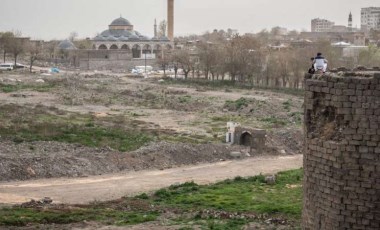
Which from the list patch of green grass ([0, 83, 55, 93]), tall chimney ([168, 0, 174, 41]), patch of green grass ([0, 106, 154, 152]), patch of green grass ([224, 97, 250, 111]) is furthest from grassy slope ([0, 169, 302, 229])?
tall chimney ([168, 0, 174, 41])

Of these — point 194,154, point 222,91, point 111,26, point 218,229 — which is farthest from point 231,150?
point 111,26

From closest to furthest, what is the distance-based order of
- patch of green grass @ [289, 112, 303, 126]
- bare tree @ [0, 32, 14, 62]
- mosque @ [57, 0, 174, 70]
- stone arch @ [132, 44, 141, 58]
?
patch of green grass @ [289, 112, 303, 126] → bare tree @ [0, 32, 14, 62] → mosque @ [57, 0, 174, 70] → stone arch @ [132, 44, 141, 58]

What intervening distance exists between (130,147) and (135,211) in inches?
502

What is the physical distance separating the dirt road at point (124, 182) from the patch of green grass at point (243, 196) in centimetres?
201

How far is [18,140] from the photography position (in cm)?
3189

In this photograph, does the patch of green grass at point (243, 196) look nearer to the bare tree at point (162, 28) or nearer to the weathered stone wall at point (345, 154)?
the weathered stone wall at point (345, 154)

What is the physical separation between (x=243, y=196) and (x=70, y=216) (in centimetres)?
579

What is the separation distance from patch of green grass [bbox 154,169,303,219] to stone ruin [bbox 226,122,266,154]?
27.0 feet

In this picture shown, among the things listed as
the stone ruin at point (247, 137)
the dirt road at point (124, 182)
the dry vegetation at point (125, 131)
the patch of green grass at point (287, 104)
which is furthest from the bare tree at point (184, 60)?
the dirt road at point (124, 182)

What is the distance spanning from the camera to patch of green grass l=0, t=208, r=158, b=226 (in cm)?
1828

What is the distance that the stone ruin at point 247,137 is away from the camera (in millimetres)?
33875

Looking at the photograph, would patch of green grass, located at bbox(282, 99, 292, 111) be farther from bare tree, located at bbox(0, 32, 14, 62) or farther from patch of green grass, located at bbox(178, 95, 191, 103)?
bare tree, located at bbox(0, 32, 14, 62)

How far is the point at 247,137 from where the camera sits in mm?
34969

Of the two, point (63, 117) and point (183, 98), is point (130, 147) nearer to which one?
point (63, 117)
